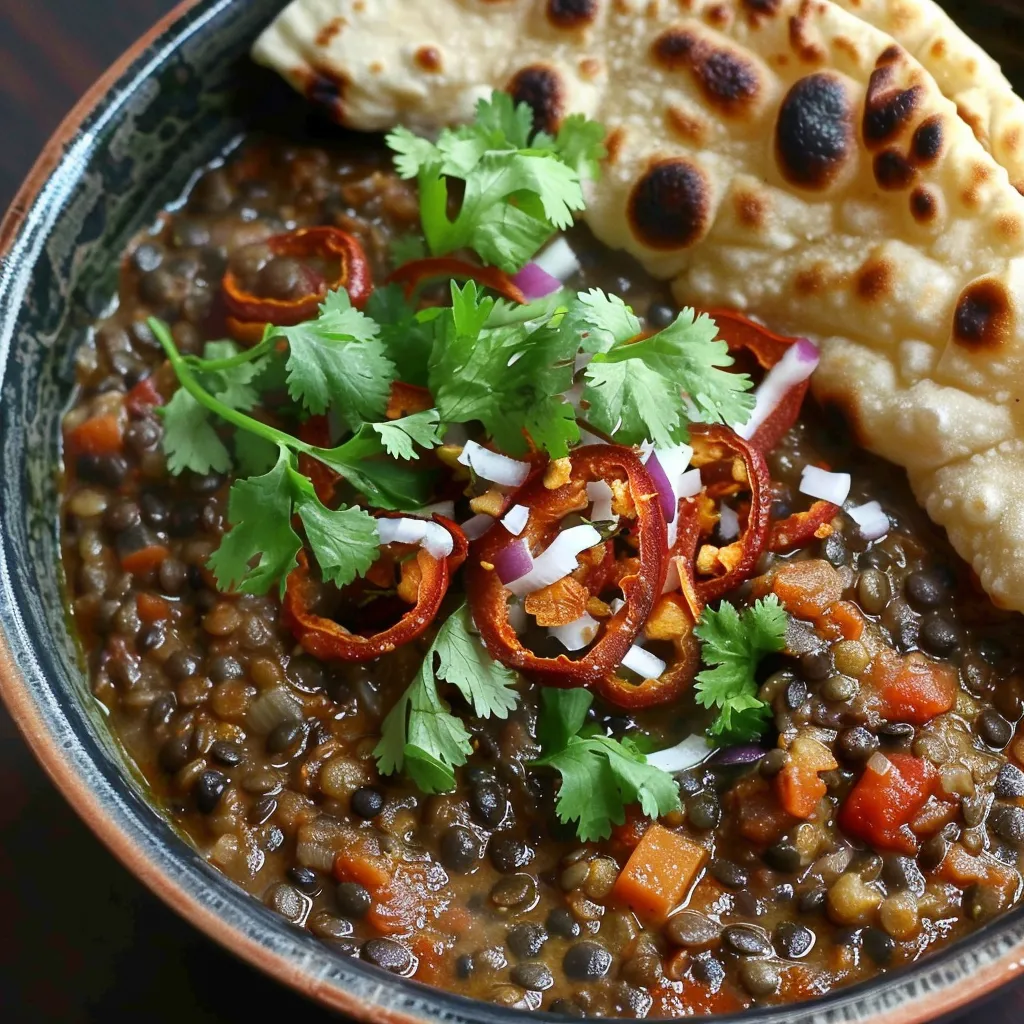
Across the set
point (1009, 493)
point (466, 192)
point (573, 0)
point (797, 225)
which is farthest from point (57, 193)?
point (1009, 493)

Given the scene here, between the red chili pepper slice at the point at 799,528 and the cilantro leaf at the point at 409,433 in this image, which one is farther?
the red chili pepper slice at the point at 799,528

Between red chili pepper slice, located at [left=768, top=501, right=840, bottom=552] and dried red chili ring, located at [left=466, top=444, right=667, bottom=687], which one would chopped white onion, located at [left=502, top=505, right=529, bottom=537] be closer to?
dried red chili ring, located at [left=466, top=444, right=667, bottom=687]

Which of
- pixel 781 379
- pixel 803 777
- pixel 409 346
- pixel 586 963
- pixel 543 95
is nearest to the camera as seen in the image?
pixel 586 963

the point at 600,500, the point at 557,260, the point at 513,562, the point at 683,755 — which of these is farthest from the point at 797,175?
the point at 683,755

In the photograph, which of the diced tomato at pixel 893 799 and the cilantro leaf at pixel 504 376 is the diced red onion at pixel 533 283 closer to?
the cilantro leaf at pixel 504 376

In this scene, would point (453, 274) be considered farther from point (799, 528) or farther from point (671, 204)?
point (799, 528)

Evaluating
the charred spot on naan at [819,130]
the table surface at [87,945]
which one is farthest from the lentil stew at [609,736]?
the charred spot on naan at [819,130]

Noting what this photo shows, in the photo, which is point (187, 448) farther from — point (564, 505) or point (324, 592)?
point (564, 505)
